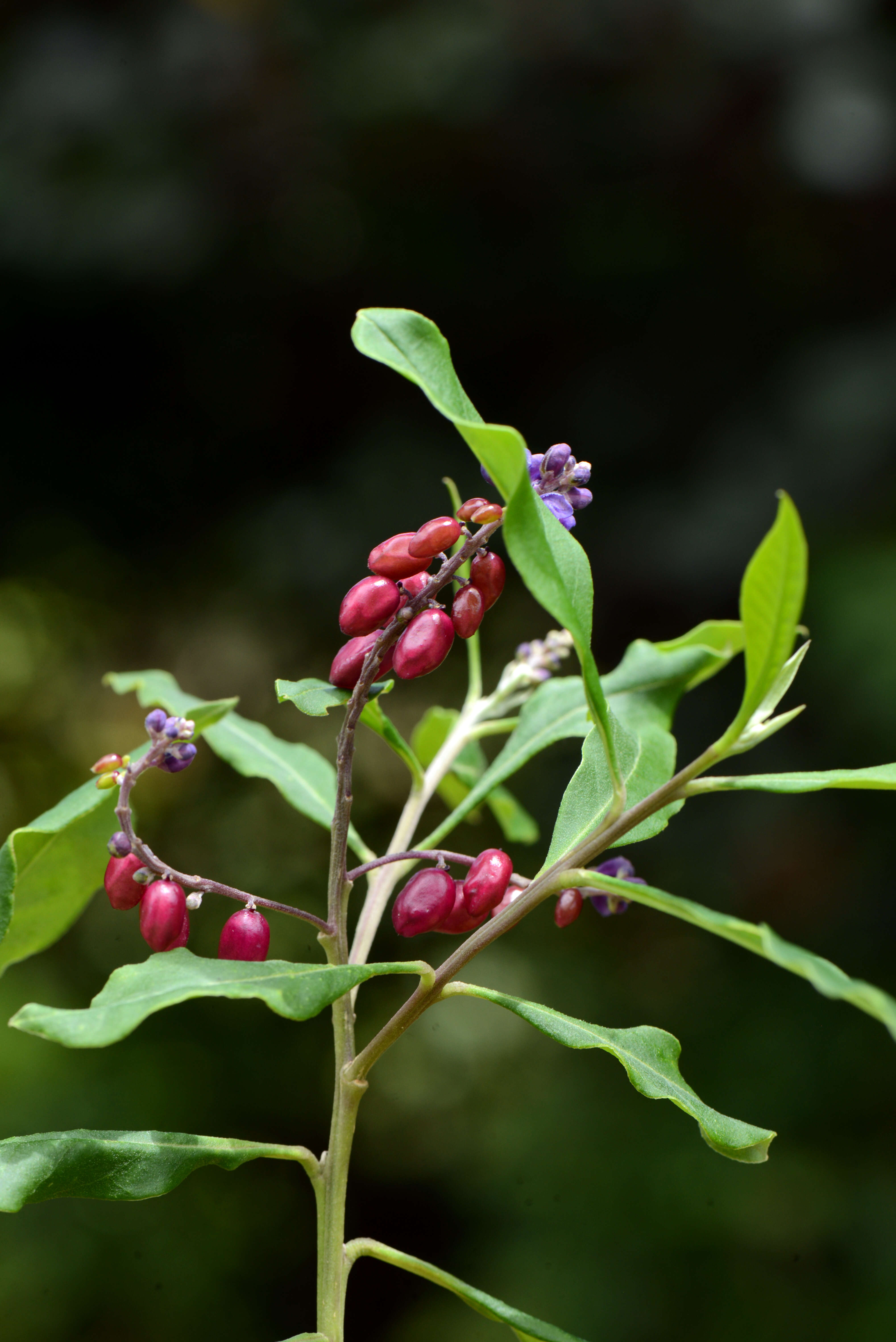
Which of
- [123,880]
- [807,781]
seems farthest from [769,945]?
[123,880]

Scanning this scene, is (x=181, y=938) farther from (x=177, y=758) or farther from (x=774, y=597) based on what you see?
(x=774, y=597)

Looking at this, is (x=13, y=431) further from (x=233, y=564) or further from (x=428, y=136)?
(x=428, y=136)

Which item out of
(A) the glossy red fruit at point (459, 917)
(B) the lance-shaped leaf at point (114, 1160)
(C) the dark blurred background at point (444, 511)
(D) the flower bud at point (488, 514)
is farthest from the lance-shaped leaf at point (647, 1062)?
(C) the dark blurred background at point (444, 511)

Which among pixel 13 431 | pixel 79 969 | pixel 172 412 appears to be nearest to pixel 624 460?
pixel 172 412

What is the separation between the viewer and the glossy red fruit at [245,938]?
24.8 inches

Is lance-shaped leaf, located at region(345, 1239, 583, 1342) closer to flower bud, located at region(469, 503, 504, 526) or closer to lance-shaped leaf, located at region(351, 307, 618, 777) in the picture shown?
lance-shaped leaf, located at region(351, 307, 618, 777)

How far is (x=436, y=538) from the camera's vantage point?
0.60 m

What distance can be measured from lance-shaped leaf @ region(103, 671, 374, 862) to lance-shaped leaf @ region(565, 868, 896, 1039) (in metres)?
0.36

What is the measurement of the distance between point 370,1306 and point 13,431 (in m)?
2.27

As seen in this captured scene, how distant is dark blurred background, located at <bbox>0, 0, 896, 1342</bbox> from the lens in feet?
7.58

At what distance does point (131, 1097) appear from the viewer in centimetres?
227

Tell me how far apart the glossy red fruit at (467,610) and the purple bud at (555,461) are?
0.26 ft

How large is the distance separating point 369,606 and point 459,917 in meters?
0.20

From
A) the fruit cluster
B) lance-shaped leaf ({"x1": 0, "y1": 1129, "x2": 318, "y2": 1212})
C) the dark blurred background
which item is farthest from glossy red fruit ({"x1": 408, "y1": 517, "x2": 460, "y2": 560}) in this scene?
the dark blurred background
